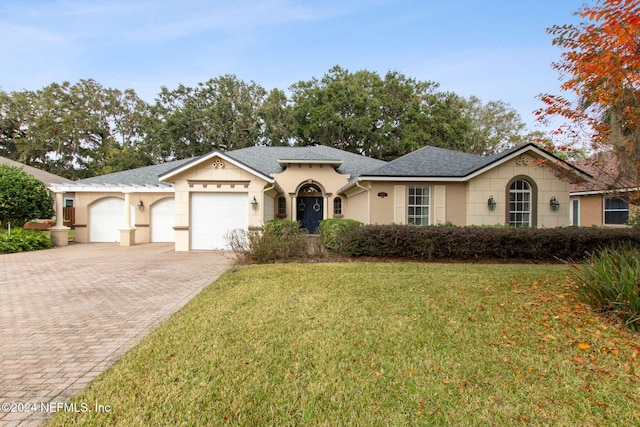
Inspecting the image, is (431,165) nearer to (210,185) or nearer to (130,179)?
(210,185)

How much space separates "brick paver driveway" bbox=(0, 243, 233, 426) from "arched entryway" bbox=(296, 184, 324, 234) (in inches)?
322

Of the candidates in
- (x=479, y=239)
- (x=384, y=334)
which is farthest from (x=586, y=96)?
(x=384, y=334)

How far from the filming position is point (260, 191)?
13.1 meters

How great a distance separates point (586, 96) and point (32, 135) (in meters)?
42.5

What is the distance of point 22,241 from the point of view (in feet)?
42.4

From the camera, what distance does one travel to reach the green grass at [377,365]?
2438 millimetres

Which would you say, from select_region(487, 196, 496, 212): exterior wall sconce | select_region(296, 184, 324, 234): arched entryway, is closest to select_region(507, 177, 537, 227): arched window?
select_region(487, 196, 496, 212): exterior wall sconce

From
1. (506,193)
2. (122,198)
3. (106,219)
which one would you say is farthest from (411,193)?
(106,219)

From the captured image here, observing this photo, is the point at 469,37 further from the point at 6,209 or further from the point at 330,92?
the point at 6,209

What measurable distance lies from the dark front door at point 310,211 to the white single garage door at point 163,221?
6918mm

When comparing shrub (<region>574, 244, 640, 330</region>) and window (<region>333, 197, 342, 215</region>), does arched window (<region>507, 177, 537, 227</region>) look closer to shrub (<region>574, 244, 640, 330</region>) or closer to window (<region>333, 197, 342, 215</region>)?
shrub (<region>574, 244, 640, 330</region>)

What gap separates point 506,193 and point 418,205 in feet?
11.2

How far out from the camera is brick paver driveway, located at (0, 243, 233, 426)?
2945 mm

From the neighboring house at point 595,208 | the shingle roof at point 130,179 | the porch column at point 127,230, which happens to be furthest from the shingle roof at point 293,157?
the neighboring house at point 595,208
